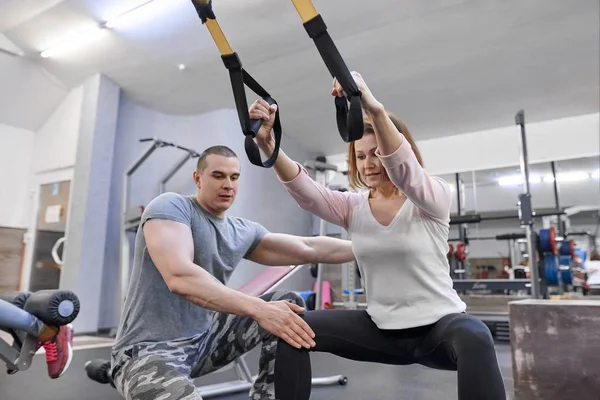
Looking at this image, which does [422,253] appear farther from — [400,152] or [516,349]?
[516,349]

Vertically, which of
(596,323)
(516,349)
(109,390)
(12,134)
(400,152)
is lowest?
(109,390)

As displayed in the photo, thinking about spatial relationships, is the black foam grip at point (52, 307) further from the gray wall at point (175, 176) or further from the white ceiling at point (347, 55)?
the gray wall at point (175, 176)

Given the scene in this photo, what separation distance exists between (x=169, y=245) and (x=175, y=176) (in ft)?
13.1

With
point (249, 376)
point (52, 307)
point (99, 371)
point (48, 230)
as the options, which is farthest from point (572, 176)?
point (48, 230)

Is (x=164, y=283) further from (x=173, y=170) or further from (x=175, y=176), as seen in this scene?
(x=175, y=176)

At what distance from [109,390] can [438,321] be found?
169 centimetres

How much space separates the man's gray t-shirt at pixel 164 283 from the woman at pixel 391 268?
34 cm

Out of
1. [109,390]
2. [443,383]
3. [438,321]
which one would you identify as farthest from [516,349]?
[109,390]

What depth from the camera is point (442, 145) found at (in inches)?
239

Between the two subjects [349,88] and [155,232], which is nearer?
[349,88]

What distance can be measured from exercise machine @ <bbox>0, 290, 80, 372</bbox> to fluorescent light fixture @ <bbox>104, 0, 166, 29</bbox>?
251cm

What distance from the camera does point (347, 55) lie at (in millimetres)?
4043

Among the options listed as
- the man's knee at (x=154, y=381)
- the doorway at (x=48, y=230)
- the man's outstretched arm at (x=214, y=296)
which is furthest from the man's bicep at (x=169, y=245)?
the doorway at (x=48, y=230)

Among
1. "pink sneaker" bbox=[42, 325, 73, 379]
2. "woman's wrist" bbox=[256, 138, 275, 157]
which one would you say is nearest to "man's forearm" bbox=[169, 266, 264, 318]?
"woman's wrist" bbox=[256, 138, 275, 157]
